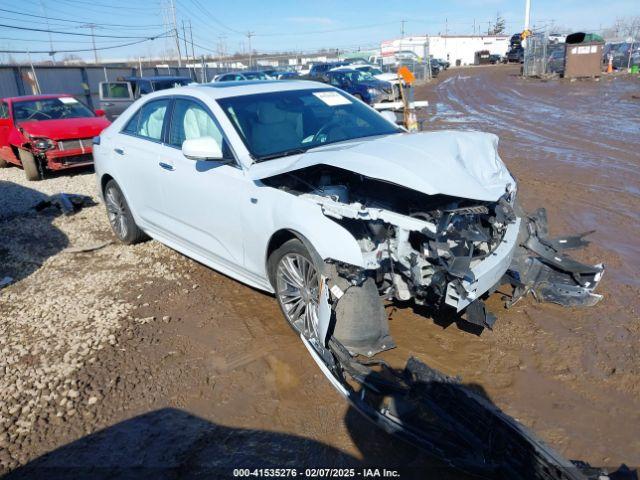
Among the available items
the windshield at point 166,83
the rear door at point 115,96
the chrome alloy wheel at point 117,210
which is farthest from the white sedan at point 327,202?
the windshield at point 166,83

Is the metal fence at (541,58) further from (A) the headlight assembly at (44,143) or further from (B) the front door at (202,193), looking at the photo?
(B) the front door at (202,193)

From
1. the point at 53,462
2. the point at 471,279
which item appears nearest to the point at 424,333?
the point at 471,279

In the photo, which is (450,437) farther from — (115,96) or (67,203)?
(115,96)

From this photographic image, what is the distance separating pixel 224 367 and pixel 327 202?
138 centimetres

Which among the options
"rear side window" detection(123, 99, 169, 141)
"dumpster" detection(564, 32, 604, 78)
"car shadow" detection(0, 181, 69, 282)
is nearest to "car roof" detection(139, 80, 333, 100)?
"rear side window" detection(123, 99, 169, 141)

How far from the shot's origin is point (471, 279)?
3.11m

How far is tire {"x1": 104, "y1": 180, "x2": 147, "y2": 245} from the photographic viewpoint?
5816mm

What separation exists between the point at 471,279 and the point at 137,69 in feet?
91.8

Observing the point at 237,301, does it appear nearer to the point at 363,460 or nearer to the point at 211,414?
the point at 211,414

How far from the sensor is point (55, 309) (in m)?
4.56

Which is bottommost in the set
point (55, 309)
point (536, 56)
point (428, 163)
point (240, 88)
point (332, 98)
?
point (55, 309)

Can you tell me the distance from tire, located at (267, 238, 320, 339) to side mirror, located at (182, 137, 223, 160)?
0.90 m

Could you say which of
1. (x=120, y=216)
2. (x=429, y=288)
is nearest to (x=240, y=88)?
(x=120, y=216)

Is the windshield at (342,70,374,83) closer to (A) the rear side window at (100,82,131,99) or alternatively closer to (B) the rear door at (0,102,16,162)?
(A) the rear side window at (100,82,131,99)
